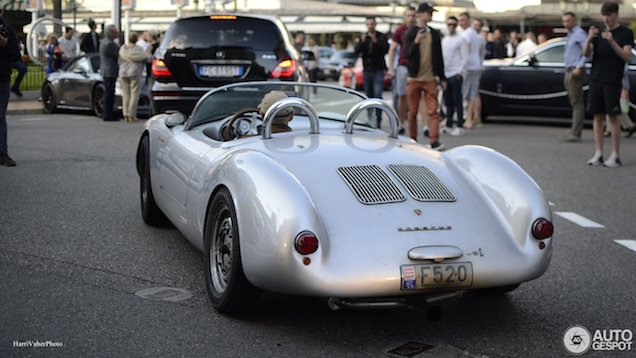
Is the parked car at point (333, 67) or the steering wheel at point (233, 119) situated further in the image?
the parked car at point (333, 67)

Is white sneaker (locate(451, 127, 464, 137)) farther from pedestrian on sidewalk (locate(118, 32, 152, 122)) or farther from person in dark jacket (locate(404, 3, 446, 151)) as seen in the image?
pedestrian on sidewalk (locate(118, 32, 152, 122))

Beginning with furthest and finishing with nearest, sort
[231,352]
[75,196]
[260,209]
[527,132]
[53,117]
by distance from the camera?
[53,117]
[527,132]
[75,196]
[260,209]
[231,352]

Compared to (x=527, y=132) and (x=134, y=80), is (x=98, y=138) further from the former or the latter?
(x=527, y=132)

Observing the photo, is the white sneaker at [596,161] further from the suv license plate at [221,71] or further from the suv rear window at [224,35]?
the suv license plate at [221,71]

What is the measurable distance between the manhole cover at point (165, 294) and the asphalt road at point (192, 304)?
0.10 feet

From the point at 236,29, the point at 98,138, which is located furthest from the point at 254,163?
the point at 98,138

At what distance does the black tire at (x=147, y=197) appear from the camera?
6961 millimetres

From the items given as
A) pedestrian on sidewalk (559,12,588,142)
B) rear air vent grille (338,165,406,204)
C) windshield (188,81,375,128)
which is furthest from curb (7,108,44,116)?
rear air vent grille (338,165,406,204)

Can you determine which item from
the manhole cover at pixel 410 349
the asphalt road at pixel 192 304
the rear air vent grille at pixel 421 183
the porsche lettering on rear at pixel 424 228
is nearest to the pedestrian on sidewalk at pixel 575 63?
the asphalt road at pixel 192 304

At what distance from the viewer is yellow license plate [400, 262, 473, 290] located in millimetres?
4176

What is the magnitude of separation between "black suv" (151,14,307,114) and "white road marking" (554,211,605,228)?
17.7 feet

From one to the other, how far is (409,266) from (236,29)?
29.2 feet

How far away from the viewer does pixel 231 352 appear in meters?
4.11

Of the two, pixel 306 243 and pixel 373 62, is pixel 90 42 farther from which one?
pixel 306 243
